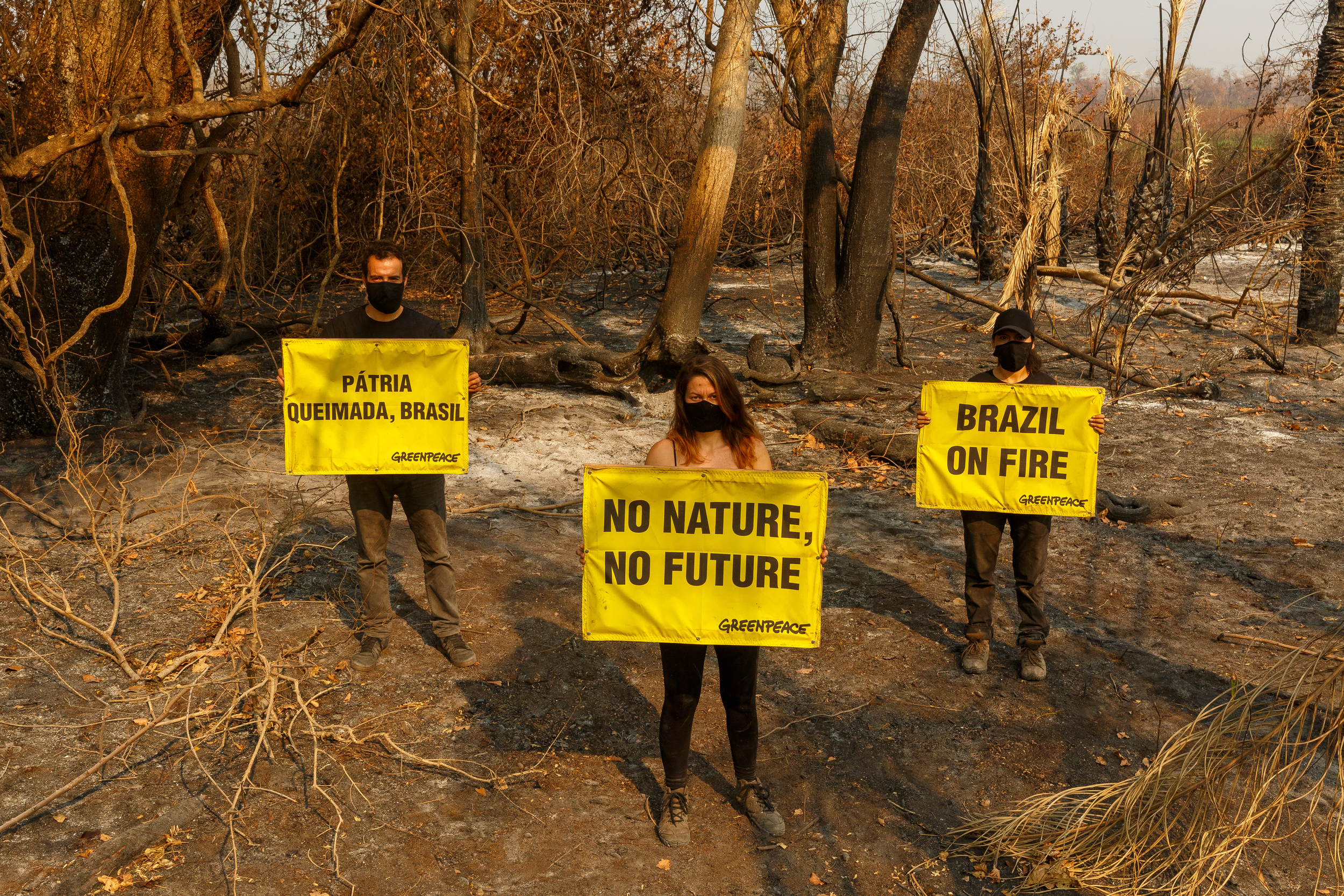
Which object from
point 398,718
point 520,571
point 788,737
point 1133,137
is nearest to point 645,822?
point 788,737

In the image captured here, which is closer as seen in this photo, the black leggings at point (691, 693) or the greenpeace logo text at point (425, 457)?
the black leggings at point (691, 693)

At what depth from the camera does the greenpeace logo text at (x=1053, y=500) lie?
5.62m

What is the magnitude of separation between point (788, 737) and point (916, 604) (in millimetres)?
1917

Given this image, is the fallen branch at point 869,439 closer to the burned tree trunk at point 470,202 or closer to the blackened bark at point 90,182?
the burned tree trunk at point 470,202

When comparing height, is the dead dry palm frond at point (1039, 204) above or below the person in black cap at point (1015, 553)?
above

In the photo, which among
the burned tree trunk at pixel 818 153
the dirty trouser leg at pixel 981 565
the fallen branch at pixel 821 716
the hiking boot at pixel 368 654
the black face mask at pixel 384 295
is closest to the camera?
the fallen branch at pixel 821 716

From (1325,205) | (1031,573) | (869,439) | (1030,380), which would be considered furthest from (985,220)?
(1031,573)

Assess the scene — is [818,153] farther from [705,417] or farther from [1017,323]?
[705,417]

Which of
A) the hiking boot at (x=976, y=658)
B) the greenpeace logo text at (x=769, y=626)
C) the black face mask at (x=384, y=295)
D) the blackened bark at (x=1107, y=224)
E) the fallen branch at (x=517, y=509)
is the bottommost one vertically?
the hiking boot at (x=976, y=658)

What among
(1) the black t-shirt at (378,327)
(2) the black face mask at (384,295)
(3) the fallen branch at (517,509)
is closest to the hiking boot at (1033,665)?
(1) the black t-shirt at (378,327)

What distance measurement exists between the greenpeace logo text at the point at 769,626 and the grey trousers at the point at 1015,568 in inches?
74.9

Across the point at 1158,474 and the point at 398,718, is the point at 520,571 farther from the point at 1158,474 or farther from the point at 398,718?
the point at 1158,474

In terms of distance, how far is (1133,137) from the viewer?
1217 centimetres

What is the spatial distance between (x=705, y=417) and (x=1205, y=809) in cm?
225
